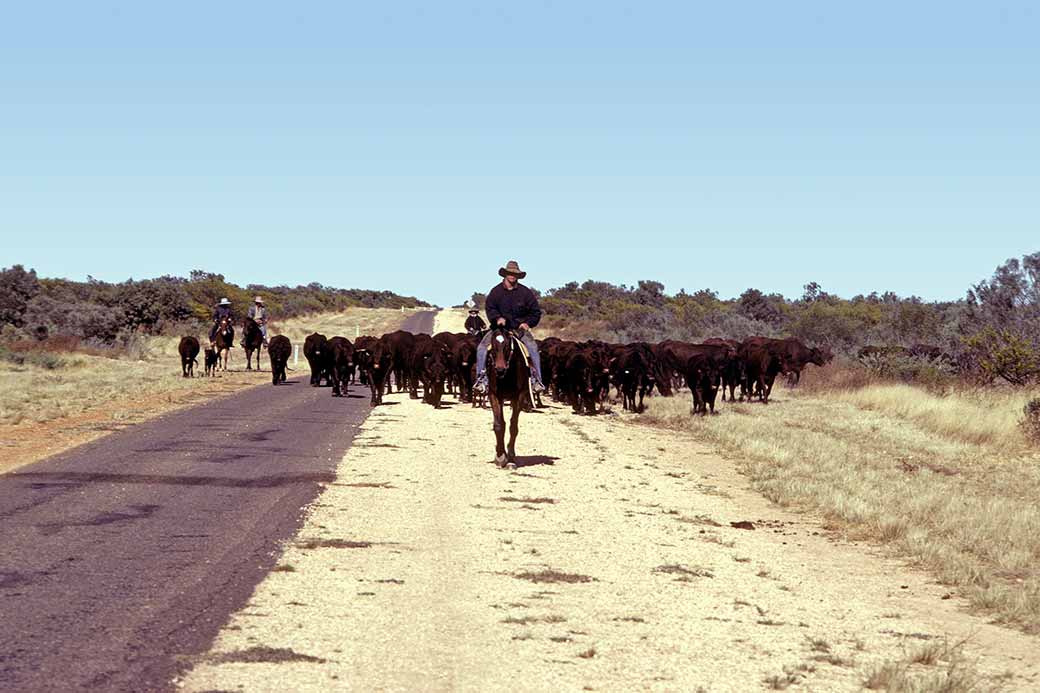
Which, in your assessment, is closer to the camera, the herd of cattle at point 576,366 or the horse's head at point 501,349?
the horse's head at point 501,349

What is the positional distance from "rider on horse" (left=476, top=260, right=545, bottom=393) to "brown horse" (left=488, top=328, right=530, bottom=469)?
10 centimetres

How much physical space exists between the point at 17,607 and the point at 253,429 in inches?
498

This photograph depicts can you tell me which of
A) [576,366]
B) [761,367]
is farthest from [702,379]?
[761,367]

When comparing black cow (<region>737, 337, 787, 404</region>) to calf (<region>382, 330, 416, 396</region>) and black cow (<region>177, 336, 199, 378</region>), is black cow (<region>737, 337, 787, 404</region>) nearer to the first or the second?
calf (<region>382, 330, 416, 396</region>)

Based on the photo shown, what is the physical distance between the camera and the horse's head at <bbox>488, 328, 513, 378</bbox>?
15.7 m

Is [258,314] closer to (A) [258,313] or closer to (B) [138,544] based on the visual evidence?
(A) [258,313]

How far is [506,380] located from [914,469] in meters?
7.57

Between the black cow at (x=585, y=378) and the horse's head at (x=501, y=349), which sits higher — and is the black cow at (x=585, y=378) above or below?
below

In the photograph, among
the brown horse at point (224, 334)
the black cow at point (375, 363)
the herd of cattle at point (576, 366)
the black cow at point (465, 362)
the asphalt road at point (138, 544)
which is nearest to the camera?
the asphalt road at point (138, 544)

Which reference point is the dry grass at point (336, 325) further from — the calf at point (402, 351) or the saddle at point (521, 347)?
the saddle at point (521, 347)

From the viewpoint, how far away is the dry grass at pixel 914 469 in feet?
35.4

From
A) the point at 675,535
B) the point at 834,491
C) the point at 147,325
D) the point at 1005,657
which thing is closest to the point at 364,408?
the point at 834,491

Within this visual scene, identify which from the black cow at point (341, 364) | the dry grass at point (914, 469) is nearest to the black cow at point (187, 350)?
the black cow at point (341, 364)

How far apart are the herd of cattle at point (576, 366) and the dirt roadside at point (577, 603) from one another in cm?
1197
